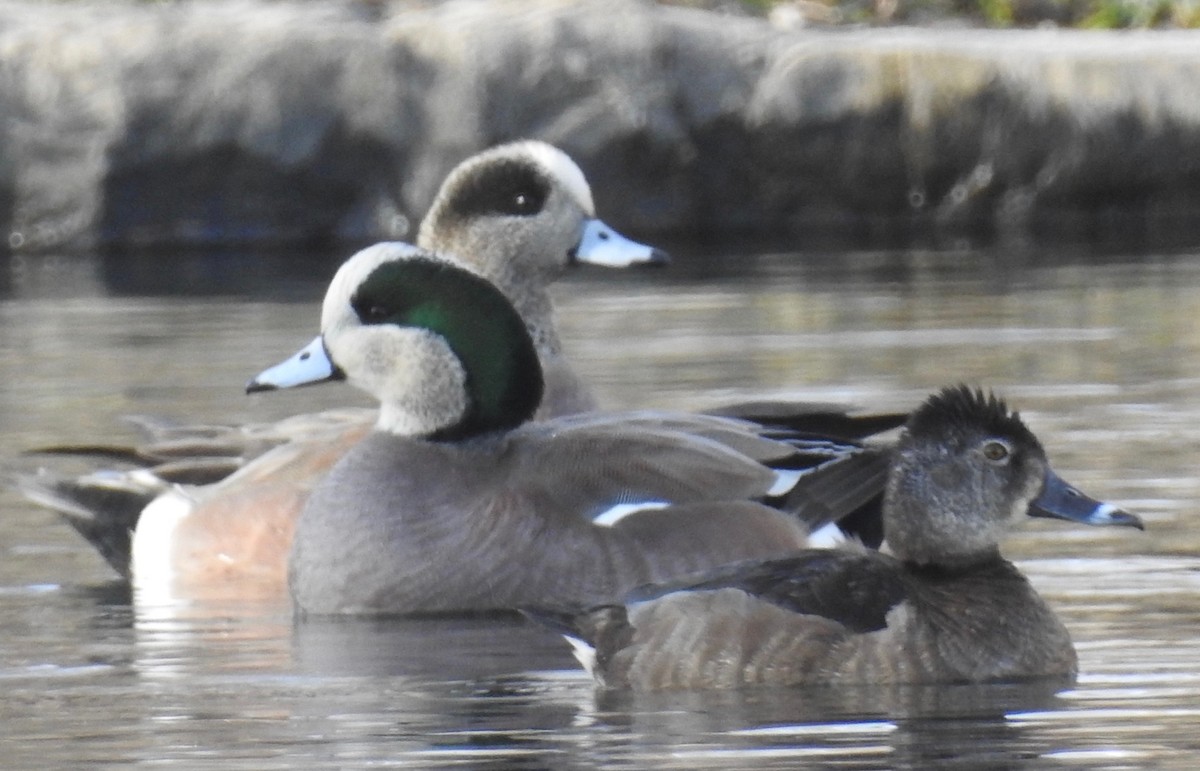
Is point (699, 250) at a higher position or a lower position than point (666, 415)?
lower

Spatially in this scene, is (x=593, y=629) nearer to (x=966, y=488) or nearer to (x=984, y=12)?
(x=966, y=488)

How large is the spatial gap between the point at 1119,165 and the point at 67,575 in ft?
39.0

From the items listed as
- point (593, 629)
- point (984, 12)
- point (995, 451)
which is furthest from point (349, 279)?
point (984, 12)

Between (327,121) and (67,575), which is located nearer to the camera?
(67,575)

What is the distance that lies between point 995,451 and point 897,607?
0.51 m

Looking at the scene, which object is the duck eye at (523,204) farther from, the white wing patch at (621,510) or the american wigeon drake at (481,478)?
the white wing patch at (621,510)

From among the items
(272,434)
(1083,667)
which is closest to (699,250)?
(272,434)

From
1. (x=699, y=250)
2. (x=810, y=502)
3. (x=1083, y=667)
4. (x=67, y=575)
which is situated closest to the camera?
(x=1083, y=667)

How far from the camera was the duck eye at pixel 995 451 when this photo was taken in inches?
262

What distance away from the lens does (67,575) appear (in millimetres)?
8484

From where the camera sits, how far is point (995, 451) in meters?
6.67

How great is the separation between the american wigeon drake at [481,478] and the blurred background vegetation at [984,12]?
13.2 meters

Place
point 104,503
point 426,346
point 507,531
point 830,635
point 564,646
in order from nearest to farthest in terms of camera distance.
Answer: point 830,635 → point 564,646 → point 507,531 → point 426,346 → point 104,503

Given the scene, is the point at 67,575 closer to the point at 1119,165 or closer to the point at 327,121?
the point at 327,121
